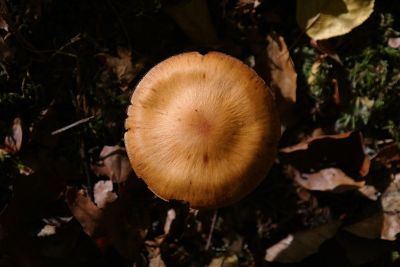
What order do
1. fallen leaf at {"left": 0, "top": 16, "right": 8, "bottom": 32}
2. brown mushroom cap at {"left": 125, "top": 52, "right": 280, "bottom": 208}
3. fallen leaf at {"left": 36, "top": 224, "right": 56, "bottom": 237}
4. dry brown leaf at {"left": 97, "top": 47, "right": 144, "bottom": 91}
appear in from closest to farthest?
brown mushroom cap at {"left": 125, "top": 52, "right": 280, "bottom": 208}, fallen leaf at {"left": 0, "top": 16, "right": 8, "bottom": 32}, fallen leaf at {"left": 36, "top": 224, "right": 56, "bottom": 237}, dry brown leaf at {"left": 97, "top": 47, "right": 144, "bottom": 91}

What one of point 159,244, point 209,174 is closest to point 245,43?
point 209,174

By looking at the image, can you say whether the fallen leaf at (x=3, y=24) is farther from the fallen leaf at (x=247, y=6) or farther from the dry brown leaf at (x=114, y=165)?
the fallen leaf at (x=247, y=6)

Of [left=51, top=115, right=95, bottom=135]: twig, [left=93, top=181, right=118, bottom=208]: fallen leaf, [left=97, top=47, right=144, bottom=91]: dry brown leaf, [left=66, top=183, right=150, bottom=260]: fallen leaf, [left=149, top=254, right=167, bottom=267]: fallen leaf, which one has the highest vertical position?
[left=97, top=47, right=144, bottom=91]: dry brown leaf

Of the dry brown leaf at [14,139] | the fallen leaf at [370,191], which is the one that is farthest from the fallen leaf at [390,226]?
the dry brown leaf at [14,139]

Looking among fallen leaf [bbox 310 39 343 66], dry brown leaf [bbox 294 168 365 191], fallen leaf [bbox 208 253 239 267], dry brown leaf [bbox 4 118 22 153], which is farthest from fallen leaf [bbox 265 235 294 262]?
dry brown leaf [bbox 4 118 22 153]

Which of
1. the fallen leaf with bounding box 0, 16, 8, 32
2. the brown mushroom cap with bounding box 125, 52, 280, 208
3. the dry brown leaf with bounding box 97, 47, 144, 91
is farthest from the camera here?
the dry brown leaf with bounding box 97, 47, 144, 91

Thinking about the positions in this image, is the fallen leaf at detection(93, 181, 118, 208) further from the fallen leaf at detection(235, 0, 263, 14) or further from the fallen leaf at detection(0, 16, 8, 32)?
the fallen leaf at detection(235, 0, 263, 14)
